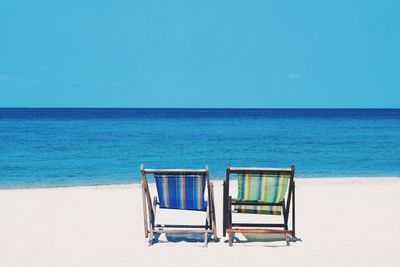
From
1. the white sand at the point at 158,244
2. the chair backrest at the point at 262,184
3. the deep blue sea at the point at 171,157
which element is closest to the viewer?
the white sand at the point at 158,244

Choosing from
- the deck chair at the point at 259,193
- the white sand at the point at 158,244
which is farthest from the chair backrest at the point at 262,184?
the white sand at the point at 158,244

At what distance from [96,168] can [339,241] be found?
14.0 m

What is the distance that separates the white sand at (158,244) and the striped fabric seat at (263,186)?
502mm

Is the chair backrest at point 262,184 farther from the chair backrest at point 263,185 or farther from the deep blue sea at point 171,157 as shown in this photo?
the deep blue sea at point 171,157

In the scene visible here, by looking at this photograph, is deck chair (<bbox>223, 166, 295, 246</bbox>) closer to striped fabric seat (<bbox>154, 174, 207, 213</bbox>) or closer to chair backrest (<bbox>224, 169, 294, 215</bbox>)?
chair backrest (<bbox>224, 169, 294, 215</bbox>)

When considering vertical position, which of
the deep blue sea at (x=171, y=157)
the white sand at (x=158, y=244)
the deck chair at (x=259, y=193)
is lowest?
the deep blue sea at (x=171, y=157)

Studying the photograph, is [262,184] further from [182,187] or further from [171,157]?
[171,157]

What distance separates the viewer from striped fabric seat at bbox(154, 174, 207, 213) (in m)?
6.33

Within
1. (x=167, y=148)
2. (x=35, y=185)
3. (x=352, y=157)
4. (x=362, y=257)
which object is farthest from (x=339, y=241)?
(x=167, y=148)

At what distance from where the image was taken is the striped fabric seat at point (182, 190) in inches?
249

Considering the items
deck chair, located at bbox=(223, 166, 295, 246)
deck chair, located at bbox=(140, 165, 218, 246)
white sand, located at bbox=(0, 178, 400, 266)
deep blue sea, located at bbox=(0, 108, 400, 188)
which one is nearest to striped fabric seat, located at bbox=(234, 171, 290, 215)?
deck chair, located at bbox=(223, 166, 295, 246)

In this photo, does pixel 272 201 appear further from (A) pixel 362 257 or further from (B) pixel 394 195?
(B) pixel 394 195

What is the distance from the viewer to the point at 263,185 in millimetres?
6387

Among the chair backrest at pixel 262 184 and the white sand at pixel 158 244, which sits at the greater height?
the chair backrest at pixel 262 184
